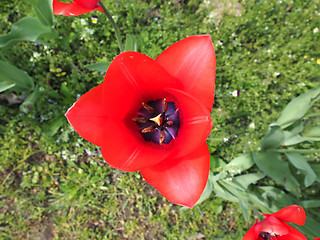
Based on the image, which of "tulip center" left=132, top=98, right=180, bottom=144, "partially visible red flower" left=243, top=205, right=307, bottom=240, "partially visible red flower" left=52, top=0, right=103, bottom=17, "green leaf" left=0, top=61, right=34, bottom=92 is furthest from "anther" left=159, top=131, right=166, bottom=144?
"green leaf" left=0, top=61, right=34, bottom=92

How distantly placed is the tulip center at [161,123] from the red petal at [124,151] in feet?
0.51

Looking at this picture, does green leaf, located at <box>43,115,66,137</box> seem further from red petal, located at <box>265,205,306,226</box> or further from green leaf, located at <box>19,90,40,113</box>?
red petal, located at <box>265,205,306,226</box>

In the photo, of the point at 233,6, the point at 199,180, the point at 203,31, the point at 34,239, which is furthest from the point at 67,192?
the point at 233,6

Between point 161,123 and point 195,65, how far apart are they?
0.39 metres

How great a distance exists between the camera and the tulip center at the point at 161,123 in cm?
124

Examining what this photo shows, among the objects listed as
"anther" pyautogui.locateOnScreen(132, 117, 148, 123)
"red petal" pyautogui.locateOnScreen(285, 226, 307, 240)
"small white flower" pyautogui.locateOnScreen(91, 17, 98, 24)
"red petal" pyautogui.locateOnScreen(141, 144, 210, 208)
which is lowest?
"red petal" pyautogui.locateOnScreen(285, 226, 307, 240)

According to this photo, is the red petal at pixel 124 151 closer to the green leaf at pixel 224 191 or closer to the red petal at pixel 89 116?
the red petal at pixel 89 116

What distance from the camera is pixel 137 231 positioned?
2775mm

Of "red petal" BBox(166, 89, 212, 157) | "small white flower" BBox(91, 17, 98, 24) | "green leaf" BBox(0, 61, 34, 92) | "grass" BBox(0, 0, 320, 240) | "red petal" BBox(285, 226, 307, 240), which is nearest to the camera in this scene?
"red petal" BBox(166, 89, 212, 157)

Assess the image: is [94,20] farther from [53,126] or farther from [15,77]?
[53,126]

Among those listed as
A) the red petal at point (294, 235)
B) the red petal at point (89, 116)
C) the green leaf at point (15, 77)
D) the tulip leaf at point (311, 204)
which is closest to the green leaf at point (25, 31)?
the green leaf at point (15, 77)

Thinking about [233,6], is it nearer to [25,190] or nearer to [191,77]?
[191,77]

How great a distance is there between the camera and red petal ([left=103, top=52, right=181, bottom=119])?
3.12 ft

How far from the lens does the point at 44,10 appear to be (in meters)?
2.00
